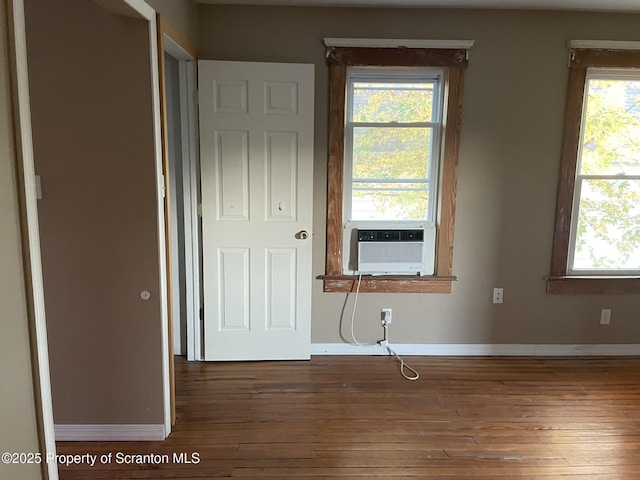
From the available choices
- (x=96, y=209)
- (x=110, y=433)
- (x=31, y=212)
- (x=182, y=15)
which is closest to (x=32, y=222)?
(x=31, y=212)

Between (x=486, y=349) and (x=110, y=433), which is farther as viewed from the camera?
(x=486, y=349)

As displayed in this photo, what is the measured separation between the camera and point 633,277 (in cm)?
324

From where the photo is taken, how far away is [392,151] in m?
3.12

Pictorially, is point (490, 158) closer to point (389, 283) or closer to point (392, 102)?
point (392, 102)

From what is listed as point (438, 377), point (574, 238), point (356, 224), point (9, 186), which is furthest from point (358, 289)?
point (9, 186)

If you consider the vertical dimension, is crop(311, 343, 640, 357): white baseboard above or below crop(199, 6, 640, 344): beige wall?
below

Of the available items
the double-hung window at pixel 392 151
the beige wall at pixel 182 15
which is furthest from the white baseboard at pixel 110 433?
the beige wall at pixel 182 15

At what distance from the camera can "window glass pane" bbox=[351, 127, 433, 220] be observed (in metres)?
3.11

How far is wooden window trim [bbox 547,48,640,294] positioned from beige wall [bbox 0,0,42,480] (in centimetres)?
313

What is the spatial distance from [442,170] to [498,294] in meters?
0.99

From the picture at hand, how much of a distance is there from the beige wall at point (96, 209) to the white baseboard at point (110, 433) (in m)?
0.03

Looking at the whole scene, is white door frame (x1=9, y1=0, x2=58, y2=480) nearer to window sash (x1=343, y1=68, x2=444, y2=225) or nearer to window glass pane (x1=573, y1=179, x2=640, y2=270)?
window sash (x1=343, y1=68, x2=444, y2=225)

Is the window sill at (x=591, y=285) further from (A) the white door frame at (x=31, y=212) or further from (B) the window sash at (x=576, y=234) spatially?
(A) the white door frame at (x=31, y=212)

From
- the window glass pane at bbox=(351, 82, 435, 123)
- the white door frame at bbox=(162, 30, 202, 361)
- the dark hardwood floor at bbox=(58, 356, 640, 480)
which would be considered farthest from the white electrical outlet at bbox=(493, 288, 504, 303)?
the white door frame at bbox=(162, 30, 202, 361)
